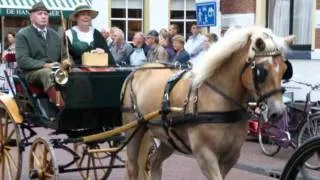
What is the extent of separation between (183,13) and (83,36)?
58.4 ft

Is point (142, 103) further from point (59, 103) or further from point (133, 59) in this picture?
point (133, 59)

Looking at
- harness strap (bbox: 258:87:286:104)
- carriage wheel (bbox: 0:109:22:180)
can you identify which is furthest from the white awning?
harness strap (bbox: 258:87:286:104)

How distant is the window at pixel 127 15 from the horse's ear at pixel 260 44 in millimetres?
19138

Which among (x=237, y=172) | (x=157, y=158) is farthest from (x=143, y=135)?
(x=237, y=172)

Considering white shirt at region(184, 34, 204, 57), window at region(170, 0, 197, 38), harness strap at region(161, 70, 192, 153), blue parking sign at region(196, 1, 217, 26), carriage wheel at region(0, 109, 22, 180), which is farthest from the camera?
window at region(170, 0, 197, 38)

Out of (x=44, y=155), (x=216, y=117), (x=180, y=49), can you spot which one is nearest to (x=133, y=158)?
(x=44, y=155)

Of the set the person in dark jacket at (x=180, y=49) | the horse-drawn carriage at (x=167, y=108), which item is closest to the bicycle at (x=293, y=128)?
the person in dark jacket at (x=180, y=49)

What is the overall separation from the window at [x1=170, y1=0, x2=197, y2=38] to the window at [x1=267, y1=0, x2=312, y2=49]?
10.6 m

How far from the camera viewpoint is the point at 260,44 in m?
4.88

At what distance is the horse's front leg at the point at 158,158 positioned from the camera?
6461mm

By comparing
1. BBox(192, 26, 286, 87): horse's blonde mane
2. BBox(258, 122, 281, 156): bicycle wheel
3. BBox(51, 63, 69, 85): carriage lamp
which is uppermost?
BBox(192, 26, 286, 87): horse's blonde mane

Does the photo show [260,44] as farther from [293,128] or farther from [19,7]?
[19,7]

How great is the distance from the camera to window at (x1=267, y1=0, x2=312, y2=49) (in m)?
13.2

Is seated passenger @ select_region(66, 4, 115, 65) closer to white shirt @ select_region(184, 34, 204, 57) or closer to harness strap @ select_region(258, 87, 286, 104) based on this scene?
harness strap @ select_region(258, 87, 286, 104)
